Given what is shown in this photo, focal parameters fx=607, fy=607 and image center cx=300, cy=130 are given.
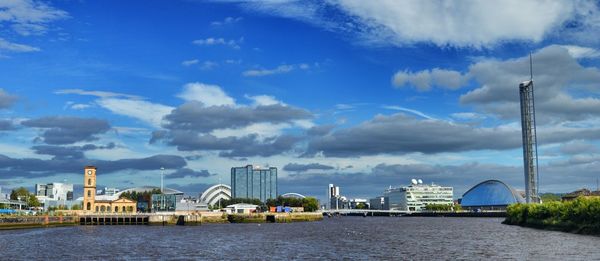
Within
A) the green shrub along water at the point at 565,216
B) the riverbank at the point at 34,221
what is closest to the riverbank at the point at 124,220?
the riverbank at the point at 34,221

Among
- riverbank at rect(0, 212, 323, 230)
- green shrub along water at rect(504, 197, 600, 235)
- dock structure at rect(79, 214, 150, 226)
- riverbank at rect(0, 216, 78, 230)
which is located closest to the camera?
green shrub along water at rect(504, 197, 600, 235)

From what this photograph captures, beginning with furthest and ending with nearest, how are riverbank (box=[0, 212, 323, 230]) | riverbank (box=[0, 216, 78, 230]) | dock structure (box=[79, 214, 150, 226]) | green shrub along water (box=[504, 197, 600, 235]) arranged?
dock structure (box=[79, 214, 150, 226]) < riverbank (box=[0, 212, 323, 230]) < riverbank (box=[0, 216, 78, 230]) < green shrub along water (box=[504, 197, 600, 235])

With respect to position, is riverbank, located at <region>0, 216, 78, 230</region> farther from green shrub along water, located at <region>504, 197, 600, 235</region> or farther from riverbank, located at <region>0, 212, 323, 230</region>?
green shrub along water, located at <region>504, 197, 600, 235</region>

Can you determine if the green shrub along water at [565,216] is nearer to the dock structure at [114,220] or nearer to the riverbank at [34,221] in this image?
the dock structure at [114,220]

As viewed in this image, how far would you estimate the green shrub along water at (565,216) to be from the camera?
95.1 metres

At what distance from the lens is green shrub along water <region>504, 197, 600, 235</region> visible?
9506cm

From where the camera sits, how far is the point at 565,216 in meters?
111

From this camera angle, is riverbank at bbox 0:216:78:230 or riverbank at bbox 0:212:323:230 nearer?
riverbank at bbox 0:216:78:230

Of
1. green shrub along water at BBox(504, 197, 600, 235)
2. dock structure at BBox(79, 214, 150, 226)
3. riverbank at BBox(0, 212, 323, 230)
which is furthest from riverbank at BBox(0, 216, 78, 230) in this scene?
green shrub along water at BBox(504, 197, 600, 235)

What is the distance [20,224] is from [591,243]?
120653 millimetres

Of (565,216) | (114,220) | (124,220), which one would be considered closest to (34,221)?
(114,220)

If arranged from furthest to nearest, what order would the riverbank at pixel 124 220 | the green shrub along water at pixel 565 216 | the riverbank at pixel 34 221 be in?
the riverbank at pixel 124 220 → the riverbank at pixel 34 221 → the green shrub along water at pixel 565 216

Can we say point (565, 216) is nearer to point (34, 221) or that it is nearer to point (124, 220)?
point (34, 221)

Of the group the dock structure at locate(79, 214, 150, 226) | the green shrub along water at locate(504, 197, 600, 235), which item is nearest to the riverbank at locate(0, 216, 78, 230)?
the dock structure at locate(79, 214, 150, 226)
